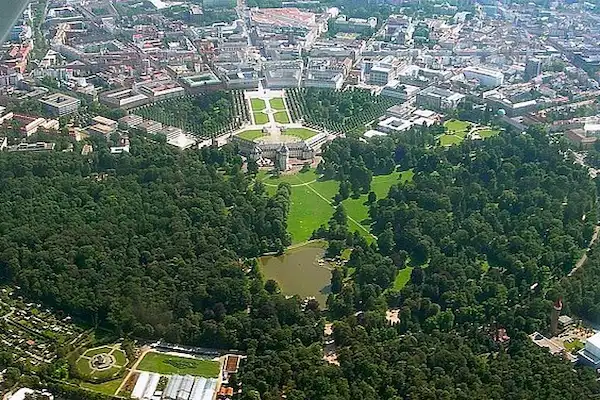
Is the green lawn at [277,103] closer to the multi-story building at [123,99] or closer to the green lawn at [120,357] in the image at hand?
the multi-story building at [123,99]

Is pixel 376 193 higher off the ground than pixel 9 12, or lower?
lower

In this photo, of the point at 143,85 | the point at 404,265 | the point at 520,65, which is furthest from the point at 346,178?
the point at 520,65

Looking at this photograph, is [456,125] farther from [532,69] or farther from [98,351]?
[98,351]

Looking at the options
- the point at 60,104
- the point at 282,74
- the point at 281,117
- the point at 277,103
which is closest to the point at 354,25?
the point at 282,74

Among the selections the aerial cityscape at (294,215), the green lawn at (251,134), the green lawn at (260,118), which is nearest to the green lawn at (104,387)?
the aerial cityscape at (294,215)

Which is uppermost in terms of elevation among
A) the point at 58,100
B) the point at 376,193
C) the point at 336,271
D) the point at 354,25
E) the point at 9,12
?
the point at 9,12

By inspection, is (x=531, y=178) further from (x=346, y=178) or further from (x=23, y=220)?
(x=23, y=220)
